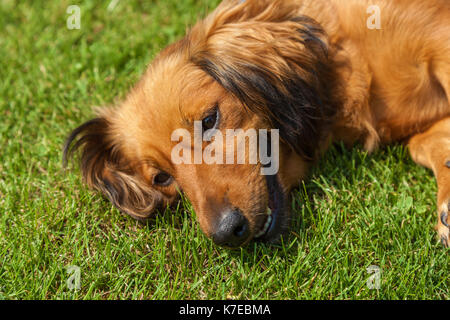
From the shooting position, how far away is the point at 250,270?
2.95 m

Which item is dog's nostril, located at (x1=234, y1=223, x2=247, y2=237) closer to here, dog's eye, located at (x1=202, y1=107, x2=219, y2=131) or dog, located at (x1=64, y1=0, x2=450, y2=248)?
dog, located at (x1=64, y1=0, x2=450, y2=248)

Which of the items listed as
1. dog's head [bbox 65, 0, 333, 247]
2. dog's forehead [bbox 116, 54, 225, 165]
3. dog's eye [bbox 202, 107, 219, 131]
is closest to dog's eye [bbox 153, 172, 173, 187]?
dog's head [bbox 65, 0, 333, 247]

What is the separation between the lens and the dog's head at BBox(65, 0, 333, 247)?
9.63 ft

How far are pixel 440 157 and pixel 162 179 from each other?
1749 millimetres

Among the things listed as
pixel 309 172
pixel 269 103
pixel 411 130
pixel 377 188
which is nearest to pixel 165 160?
pixel 269 103

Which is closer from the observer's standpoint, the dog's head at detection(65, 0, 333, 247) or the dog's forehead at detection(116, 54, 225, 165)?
the dog's head at detection(65, 0, 333, 247)

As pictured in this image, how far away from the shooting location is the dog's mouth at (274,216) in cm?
302

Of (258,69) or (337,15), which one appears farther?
(337,15)

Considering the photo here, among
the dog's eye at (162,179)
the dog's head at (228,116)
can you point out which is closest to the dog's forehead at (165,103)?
the dog's head at (228,116)

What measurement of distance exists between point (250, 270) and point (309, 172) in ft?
2.80

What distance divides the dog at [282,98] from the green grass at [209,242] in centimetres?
12

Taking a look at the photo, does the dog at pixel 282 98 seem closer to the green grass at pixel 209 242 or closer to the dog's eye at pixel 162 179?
the dog's eye at pixel 162 179

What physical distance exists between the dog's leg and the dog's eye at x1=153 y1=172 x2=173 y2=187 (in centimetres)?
160
